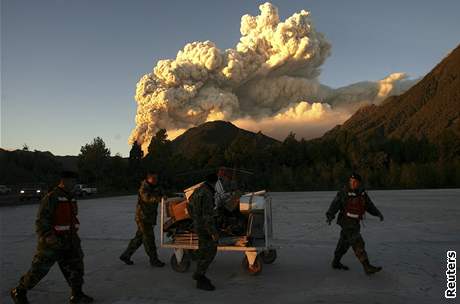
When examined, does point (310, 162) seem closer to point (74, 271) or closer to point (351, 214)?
point (351, 214)

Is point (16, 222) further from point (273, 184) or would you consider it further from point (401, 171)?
point (401, 171)

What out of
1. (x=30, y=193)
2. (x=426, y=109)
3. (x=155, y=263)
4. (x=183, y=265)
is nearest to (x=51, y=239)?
(x=183, y=265)

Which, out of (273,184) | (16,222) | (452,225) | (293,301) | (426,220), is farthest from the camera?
(273,184)

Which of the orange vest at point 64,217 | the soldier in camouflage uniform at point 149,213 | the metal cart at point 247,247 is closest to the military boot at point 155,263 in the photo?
the soldier in camouflage uniform at point 149,213

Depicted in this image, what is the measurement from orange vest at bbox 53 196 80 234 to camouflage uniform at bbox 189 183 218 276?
1737 mm

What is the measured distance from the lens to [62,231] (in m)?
6.00

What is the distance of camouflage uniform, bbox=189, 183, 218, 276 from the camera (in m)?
6.82

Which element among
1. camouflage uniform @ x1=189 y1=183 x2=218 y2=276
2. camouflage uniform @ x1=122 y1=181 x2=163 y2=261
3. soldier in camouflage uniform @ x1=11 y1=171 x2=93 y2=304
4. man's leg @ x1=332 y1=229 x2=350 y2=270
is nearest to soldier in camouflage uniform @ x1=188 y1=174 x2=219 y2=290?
camouflage uniform @ x1=189 y1=183 x2=218 y2=276

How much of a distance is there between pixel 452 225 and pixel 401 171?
152 feet

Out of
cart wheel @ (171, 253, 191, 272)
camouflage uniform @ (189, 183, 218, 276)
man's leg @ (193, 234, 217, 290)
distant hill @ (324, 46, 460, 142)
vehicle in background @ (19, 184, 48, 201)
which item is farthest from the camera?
distant hill @ (324, 46, 460, 142)

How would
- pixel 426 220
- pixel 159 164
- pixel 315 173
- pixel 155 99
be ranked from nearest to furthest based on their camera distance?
pixel 426 220 < pixel 315 173 < pixel 159 164 < pixel 155 99

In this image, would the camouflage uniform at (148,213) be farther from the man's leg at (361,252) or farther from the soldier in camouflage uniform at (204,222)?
the man's leg at (361,252)

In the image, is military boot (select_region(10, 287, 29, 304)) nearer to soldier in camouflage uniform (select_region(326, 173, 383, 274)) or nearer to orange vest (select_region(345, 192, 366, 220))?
soldier in camouflage uniform (select_region(326, 173, 383, 274))

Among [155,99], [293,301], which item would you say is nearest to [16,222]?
[293,301]
